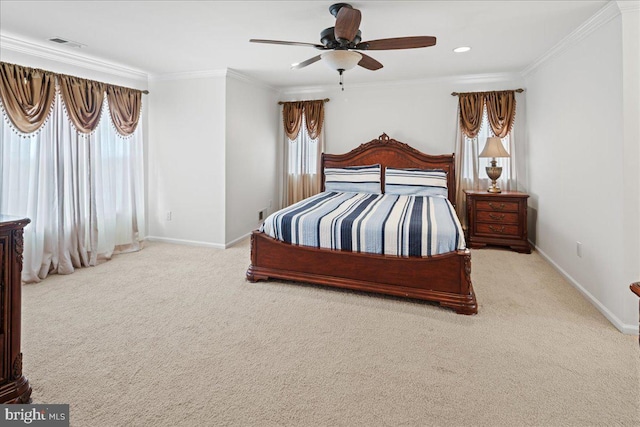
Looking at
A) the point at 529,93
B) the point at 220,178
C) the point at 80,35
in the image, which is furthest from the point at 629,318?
the point at 80,35

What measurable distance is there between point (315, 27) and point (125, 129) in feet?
9.40

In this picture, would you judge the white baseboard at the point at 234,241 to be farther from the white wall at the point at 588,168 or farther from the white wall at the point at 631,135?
the white wall at the point at 631,135

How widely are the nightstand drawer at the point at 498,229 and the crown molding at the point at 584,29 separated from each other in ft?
6.52

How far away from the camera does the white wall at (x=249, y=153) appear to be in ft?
15.6

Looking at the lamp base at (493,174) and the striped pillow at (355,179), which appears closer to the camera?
the lamp base at (493,174)

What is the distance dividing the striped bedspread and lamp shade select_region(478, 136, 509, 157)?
1232 millimetres

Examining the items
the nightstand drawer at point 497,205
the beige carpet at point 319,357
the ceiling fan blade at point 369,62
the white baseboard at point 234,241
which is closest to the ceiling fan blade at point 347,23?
the ceiling fan blade at point 369,62

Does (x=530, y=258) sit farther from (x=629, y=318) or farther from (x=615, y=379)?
(x=615, y=379)

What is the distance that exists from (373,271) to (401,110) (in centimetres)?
327

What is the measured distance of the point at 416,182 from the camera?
16.4 ft

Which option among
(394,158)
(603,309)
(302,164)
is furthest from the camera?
(302,164)

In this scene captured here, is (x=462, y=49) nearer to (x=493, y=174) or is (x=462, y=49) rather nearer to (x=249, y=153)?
(x=493, y=174)

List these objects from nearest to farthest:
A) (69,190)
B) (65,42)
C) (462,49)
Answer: (65,42)
(462,49)
(69,190)

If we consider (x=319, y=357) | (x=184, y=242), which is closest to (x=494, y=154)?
(x=319, y=357)
